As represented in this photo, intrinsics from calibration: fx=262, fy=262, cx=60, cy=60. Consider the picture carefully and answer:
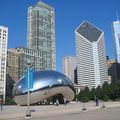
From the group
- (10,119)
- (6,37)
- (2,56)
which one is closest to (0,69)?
(2,56)

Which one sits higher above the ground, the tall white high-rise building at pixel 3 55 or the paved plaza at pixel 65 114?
the tall white high-rise building at pixel 3 55

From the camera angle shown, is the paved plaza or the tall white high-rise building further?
the tall white high-rise building

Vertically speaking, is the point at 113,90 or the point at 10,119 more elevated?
the point at 113,90

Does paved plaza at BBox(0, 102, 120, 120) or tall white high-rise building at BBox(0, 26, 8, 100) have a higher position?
tall white high-rise building at BBox(0, 26, 8, 100)

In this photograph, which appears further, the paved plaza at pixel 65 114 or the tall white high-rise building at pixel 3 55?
the tall white high-rise building at pixel 3 55

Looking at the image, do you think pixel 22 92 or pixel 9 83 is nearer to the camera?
pixel 22 92

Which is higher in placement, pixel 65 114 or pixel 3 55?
pixel 3 55

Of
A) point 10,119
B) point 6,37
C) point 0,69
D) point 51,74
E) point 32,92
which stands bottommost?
point 10,119

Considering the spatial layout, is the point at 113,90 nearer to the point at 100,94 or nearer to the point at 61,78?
the point at 100,94

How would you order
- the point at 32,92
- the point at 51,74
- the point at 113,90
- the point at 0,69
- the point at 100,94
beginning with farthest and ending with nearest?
the point at 0,69
the point at 100,94
the point at 113,90
the point at 51,74
the point at 32,92

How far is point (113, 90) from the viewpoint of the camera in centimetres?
11319

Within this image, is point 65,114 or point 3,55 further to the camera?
point 3,55

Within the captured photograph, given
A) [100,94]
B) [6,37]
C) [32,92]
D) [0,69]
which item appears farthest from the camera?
[6,37]

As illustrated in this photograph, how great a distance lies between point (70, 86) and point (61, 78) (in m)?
4.11
